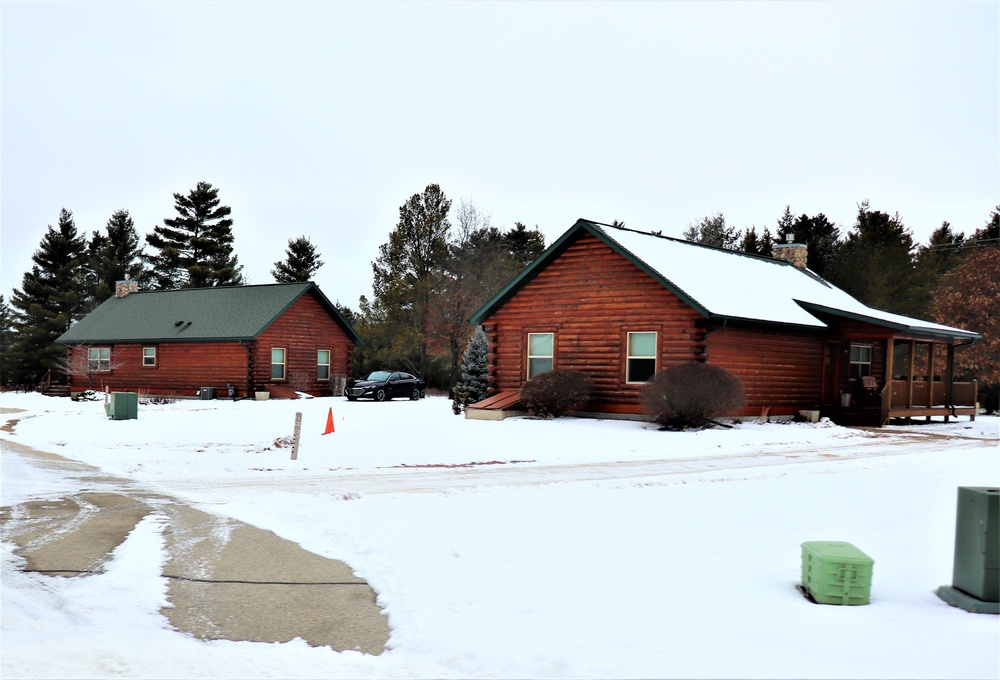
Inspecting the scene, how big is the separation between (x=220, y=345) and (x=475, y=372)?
49.0ft

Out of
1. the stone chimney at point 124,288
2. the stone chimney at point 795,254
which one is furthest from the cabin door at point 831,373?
the stone chimney at point 124,288

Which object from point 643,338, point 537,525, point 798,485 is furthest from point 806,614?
point 643,338

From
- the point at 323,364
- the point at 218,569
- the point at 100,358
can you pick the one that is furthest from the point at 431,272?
the point at 218,569

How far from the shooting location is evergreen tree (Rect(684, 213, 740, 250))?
71875 millimetres

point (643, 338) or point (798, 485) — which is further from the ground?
point (643, 338)

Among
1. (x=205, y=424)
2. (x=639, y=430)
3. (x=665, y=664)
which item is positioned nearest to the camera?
(x=665, y=664)

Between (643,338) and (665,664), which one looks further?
(643,338)

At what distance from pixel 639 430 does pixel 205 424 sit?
1226 cm

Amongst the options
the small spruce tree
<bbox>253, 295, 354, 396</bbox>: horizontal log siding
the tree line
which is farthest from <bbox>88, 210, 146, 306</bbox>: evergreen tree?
the small spruce tree

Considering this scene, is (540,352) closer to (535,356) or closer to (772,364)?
(535,356)

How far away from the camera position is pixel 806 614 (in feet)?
21.6

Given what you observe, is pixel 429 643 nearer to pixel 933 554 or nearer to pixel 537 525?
pixel 537 525

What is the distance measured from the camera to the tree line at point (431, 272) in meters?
49.8

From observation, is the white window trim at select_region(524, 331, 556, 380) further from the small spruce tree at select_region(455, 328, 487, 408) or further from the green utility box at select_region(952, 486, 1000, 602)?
the green utility box at select_region(952, 486, 1000, 602)
